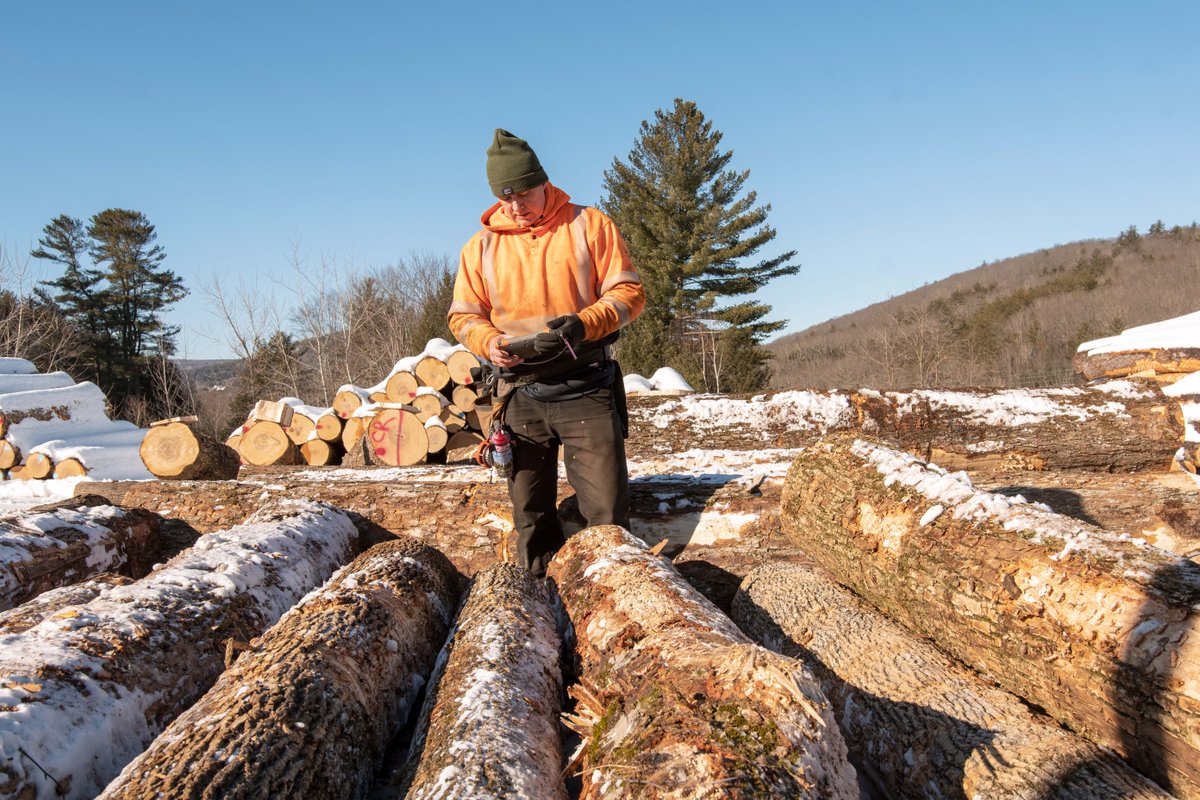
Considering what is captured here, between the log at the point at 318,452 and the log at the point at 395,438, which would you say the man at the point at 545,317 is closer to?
the log at the point at 395,438

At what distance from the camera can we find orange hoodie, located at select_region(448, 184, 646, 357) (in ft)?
11.0

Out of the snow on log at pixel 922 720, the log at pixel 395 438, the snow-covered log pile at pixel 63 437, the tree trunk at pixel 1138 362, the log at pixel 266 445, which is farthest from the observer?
the snow-covered log pile at pixel 63 437

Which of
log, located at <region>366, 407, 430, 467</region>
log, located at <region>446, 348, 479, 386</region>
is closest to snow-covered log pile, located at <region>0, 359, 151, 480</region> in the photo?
log, located at <region>366, 407, 430, 467</region>

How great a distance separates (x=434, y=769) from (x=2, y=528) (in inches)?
128

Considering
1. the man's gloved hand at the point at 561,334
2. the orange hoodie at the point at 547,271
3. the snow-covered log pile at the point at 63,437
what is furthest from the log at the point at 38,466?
the man's gloved hand at the point at 561,334

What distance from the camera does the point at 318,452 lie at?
925 cm

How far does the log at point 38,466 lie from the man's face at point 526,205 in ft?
30.3

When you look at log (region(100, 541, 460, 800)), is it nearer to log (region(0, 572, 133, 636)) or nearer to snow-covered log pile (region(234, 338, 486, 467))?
log (region(0, 572, 133, 636))

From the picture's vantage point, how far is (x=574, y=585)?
2932 millimetres

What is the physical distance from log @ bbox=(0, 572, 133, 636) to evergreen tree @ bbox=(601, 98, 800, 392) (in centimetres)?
2149

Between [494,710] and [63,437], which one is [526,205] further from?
[63,437]

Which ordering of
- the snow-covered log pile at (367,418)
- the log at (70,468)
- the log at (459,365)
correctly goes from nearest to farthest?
the snow-covered log pile at (367,418) → the log at (70,468) → the log at (459,365)

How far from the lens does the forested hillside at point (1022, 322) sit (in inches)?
986

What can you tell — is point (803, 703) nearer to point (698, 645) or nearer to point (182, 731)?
point (698, 645)
